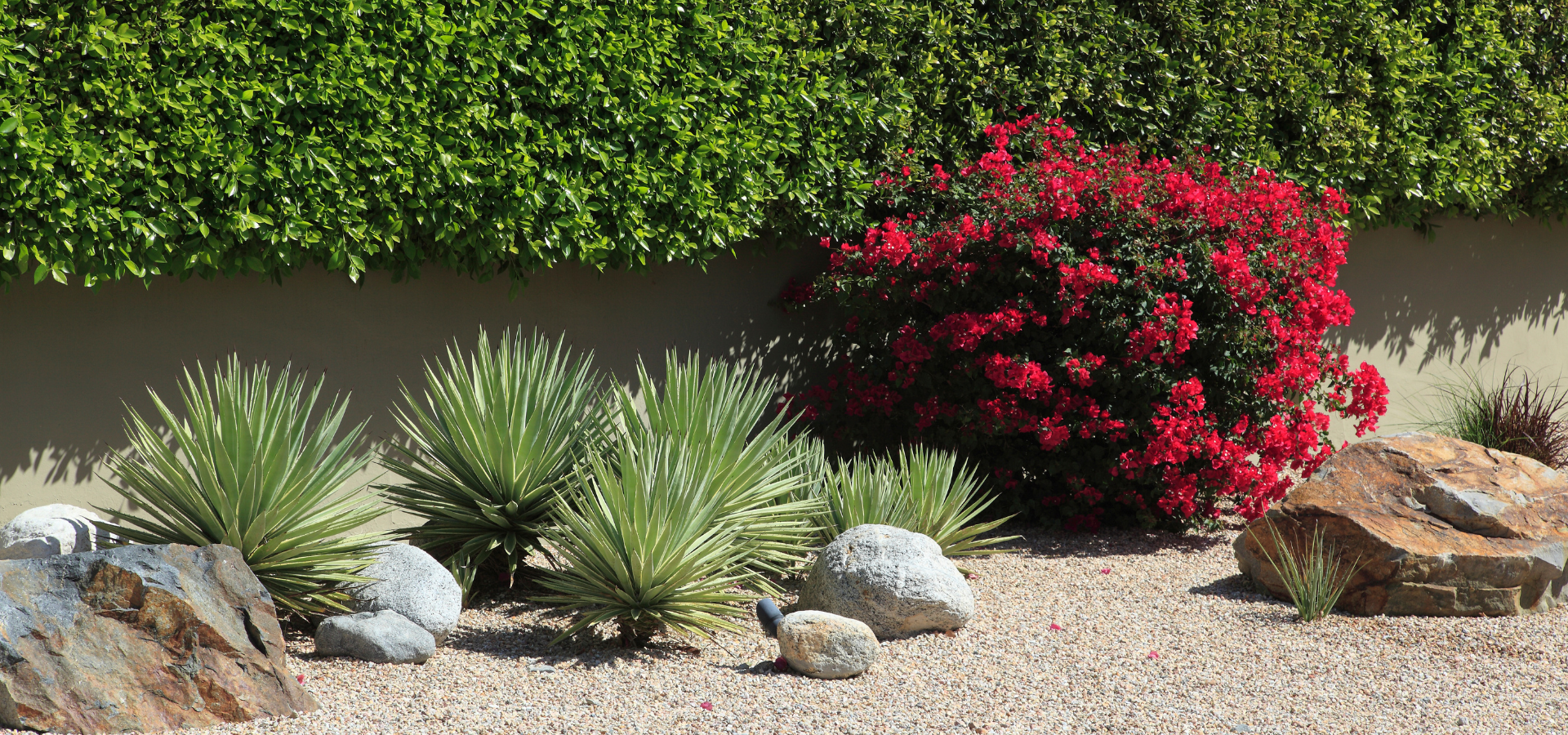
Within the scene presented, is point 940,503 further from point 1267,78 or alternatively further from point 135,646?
point 1267,78

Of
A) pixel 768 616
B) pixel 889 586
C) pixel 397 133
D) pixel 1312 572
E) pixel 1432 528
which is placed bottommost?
pixel 768 616

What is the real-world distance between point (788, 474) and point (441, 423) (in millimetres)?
1479

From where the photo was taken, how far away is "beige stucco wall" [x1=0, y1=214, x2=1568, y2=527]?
5.12 metres

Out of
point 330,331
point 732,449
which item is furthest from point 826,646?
point 330,331

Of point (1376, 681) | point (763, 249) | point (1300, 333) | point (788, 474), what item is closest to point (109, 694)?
point (788, 474)

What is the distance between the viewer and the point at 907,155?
666 centimetres

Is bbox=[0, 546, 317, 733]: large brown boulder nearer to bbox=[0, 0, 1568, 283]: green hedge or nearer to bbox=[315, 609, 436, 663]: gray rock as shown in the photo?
bbox=[315, 609, 436, 663]: gray rock

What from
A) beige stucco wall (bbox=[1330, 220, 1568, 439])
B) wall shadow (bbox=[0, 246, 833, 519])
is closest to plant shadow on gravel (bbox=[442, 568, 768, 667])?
wall shadow (bbox=[0, 246, 833, 519])

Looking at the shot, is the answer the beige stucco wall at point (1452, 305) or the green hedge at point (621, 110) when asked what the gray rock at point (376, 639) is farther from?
the beige stucco wall at point (1452, 305)

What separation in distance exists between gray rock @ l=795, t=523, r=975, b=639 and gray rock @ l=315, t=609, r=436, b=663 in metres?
1.42

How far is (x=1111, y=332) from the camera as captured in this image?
5.73 m

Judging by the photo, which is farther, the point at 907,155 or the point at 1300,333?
the point at 907,155

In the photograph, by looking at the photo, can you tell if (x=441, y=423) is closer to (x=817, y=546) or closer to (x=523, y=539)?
(x=523, y=539)

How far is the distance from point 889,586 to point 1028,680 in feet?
2.03
